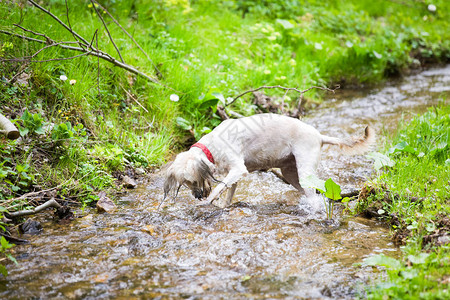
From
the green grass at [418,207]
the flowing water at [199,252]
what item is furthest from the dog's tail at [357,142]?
the flowing water at [199,252]

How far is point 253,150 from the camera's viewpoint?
4695 mm

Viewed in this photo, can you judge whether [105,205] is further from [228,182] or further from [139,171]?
[228,182]

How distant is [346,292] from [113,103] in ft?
14.1

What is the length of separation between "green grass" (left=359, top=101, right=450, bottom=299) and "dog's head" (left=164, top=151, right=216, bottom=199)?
66.6 inches

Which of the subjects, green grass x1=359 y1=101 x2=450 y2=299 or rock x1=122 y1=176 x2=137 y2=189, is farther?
rock x1=122 y1=176 x2=137 y2=189

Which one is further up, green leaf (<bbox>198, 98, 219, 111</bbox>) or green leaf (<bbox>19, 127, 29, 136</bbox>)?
green leaf (<bbox>19, 127, 29, 136</bbox>)

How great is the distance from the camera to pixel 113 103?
604cm

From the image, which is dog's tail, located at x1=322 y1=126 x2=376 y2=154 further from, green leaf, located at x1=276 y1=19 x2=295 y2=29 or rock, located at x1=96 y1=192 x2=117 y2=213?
green leaf, located at x1=276 y1=19 x2=295 y2=29

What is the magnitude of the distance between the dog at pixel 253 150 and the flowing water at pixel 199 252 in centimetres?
34

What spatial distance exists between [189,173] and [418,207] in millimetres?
2240

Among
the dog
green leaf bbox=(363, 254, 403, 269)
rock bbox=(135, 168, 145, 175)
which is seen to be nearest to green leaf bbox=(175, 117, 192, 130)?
rock bbox=(135, 168, 145, 175)

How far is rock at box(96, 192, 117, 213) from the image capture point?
432cm

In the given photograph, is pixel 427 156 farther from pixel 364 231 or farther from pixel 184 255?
pixel 184 255

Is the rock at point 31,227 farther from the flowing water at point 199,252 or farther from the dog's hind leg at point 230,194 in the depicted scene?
the dog's hind leg at point 230,194
